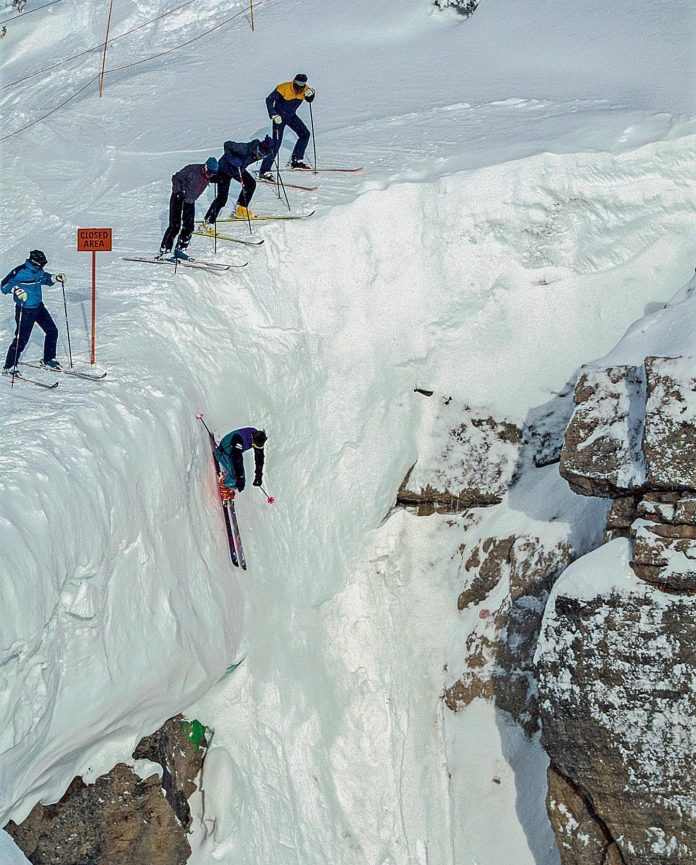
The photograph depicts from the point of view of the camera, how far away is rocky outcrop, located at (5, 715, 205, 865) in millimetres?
10281

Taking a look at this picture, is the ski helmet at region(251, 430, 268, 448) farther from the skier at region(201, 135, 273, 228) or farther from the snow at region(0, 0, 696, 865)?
the skier at region(201, 135, 273, 228)

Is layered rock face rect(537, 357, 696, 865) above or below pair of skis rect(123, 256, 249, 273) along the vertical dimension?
below

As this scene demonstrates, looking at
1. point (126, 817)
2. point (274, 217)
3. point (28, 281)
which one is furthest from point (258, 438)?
point (126, 817)

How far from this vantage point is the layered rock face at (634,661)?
10.5 m

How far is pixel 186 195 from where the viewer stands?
43.2ft

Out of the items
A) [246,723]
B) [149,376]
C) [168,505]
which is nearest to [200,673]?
[246,723]

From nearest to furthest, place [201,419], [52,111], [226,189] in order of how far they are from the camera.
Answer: [201,419], [226,189], [52,111]

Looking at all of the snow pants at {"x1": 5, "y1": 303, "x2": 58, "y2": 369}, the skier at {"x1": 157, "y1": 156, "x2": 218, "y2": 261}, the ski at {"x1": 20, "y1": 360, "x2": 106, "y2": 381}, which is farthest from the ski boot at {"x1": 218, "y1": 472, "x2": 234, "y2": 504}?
the skier at {"x1": 157, "y1": 156, "x2": 218, "y2": 261}

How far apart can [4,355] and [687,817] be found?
8.72m

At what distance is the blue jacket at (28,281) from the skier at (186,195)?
8.31ft

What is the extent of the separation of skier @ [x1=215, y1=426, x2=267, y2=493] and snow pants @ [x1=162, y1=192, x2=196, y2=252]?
9.36 feet

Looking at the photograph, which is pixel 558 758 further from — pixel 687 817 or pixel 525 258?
pixel 525 258

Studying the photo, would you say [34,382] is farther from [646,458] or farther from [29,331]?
[646,458]

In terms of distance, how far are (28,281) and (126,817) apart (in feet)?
18.4
